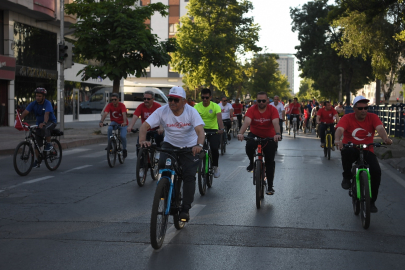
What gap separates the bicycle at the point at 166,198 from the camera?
5307 millimetres

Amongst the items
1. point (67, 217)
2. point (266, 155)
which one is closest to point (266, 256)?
point (67, 217)

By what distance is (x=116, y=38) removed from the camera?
24.4 m

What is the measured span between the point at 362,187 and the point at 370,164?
357 mm

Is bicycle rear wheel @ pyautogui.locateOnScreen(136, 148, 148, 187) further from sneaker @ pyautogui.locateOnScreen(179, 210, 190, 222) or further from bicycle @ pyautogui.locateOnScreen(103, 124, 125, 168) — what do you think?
sneaker @ pyautogui.locateOnScreen(179, 210, 190, 222)

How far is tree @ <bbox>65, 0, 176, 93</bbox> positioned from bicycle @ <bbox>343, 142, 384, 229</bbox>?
17706mm

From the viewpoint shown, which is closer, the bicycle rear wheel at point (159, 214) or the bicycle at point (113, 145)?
the bicycle rear wheel at point (159, 214)

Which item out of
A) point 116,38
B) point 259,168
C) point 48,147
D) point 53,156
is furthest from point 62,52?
point 259,168

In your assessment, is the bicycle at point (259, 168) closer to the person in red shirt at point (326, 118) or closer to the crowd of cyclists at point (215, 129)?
the crowd of cyclists at point (215, 129)

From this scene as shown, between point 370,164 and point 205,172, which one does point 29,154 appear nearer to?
point 205,172

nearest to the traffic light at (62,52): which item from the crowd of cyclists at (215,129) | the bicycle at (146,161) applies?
the crowd of cyclists at (215,129)

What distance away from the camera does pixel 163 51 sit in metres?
25.3

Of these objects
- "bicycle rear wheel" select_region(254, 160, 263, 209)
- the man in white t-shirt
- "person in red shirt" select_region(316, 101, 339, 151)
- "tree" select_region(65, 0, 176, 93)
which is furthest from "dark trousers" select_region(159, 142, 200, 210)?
"tree" select_region(65, 0, 176, 93)

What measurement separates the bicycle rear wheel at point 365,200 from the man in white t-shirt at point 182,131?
2.02 meters

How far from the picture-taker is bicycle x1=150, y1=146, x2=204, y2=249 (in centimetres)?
531
